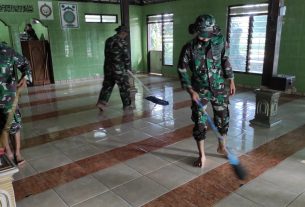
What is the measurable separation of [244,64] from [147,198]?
6.10 metres

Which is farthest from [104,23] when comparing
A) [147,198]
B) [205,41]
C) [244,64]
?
[147,198]

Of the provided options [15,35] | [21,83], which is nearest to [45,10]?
[15,35]

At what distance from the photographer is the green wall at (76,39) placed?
26.3 feet

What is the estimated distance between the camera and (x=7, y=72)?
9.06 feet

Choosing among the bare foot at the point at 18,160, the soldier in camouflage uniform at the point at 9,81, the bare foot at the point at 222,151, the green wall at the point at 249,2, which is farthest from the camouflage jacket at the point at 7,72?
the green wall at the point at 249,2

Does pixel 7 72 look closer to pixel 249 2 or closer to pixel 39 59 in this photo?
pixel 39 59

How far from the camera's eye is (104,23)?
376 inches

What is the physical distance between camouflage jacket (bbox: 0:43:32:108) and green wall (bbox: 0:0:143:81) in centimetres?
592

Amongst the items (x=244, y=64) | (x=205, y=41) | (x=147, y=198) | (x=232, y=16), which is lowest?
(x=147, y=198)

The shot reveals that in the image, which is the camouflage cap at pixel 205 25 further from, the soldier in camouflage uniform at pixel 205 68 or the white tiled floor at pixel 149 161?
the white tiled floor at pixel 149 161

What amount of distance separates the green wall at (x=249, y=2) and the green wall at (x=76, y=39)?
6.39ft

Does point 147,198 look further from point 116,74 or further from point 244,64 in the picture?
point 244,64

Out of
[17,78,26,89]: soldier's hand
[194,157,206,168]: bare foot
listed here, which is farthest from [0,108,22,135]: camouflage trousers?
[194,157,206,168]: bare foot

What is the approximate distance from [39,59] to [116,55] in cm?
462
